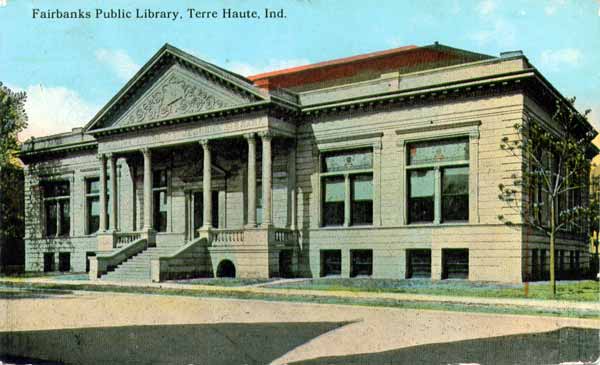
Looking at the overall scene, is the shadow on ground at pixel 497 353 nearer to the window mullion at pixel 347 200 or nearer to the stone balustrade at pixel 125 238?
the window mullion at pixel 347 200

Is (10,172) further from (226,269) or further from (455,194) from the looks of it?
(455,194)

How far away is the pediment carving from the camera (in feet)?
92.0

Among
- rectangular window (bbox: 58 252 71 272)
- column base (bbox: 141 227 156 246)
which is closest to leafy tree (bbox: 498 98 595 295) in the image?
column base (bbox: 141 227 156 246)

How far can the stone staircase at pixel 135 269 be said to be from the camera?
90.0 ft

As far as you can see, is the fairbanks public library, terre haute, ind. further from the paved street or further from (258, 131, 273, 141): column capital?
the paved street

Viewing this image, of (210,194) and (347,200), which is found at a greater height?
(210,194)

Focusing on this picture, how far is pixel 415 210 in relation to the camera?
25594 mm

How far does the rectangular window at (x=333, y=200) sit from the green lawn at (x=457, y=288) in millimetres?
4115

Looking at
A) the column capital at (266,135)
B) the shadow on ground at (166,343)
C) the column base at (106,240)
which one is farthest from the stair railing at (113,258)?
the shadow on ground at (166,343)

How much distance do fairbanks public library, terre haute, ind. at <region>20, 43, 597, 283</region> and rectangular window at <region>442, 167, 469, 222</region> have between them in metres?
0.06

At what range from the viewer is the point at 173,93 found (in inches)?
1172

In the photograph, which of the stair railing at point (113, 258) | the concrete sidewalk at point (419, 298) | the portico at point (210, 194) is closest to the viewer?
the concrete sidewalk at point (419, 298)

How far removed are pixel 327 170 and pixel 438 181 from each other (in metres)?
5.67

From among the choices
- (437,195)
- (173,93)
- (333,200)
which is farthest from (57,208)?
(437,195)
